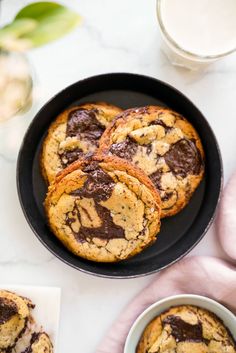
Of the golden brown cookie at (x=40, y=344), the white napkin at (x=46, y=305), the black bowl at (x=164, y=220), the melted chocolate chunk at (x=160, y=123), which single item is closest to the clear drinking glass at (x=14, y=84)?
the black bowl at (x=164, y=220)

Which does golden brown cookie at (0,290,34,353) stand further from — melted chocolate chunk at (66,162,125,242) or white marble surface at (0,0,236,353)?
melted chocolate chunk at (66,162,125,242)

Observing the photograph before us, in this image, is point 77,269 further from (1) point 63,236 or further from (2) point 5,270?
(2) point 5,270

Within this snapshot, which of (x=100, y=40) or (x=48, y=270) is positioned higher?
(x=100, y=40)

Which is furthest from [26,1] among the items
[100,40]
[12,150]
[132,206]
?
[132,206]

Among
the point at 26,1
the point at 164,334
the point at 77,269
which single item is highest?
the point at 26,1

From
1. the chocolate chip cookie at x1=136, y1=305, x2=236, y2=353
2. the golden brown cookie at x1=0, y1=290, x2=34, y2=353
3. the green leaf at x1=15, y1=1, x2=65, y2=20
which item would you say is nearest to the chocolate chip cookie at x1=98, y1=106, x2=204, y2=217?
the chocolate chip cookie at x1=136, y1=305, x2=236, y2=353
